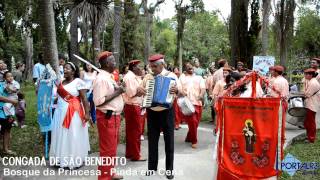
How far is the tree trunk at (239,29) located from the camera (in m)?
14.3

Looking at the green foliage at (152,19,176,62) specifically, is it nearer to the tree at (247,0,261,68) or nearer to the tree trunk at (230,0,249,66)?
the tree at (247,0,261,68)

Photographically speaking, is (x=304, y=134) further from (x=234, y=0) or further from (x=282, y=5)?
(x=282, y=5)

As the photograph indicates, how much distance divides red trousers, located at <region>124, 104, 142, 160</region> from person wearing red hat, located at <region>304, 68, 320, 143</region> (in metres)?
4.39

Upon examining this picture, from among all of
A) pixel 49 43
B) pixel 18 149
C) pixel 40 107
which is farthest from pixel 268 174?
pixel 49 43

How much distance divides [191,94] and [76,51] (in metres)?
6.80

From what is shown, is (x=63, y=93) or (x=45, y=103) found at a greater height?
(x=63, y=93)

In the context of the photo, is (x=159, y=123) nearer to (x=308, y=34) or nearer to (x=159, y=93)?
(x=159, y=93)

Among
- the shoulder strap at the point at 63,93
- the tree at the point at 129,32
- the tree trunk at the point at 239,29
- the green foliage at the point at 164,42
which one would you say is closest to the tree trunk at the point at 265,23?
the tree trunk at the point at 239,29

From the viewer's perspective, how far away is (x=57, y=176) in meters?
6.56

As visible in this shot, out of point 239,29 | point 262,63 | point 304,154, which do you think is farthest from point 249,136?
point 239,29

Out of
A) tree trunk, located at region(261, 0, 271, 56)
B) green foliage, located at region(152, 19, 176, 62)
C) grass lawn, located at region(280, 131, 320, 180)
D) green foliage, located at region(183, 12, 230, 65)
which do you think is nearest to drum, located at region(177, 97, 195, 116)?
grass lawn, located at region(280, 131, 320, 180)

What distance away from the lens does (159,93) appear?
625cm

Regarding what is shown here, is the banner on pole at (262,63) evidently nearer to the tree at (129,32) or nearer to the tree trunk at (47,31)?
the tree trunk at (47,31)

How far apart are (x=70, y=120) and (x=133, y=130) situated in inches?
47.6
